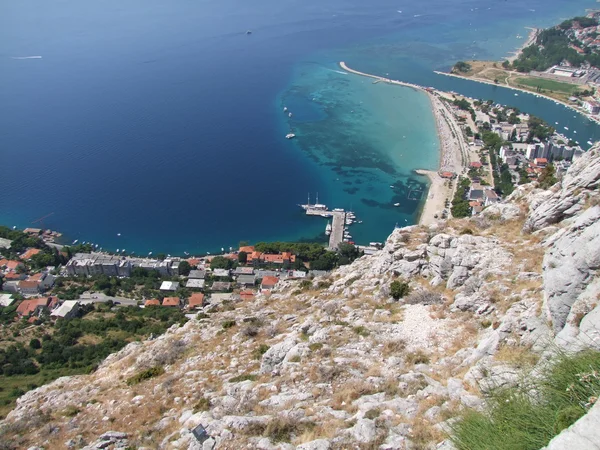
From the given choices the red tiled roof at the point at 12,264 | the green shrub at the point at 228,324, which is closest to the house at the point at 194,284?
the red tiled roof at the point at 12,264

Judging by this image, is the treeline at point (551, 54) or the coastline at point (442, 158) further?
the treeline at point (551, 54)

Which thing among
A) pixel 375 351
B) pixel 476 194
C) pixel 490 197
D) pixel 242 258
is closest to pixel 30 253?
pixel 242 258

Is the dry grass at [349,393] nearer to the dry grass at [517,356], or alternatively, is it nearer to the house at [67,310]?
the dry grass at [517,356]

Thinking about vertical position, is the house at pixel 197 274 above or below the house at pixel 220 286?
below

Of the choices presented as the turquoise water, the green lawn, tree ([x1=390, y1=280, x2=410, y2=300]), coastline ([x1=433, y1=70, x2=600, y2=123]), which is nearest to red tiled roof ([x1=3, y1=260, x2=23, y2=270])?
the turquoise water

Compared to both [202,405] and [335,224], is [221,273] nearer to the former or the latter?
[335,224]

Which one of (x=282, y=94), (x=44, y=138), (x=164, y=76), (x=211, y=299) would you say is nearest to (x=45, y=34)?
(x=164, y=76)

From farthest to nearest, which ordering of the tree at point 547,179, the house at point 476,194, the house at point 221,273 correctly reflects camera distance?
the house at point 476,194 < the house at point 221,273 < the tree at point 547,179

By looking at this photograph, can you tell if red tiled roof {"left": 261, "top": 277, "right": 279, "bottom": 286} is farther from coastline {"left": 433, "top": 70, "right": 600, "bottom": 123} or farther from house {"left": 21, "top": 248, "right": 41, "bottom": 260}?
coastline {"left": 433, "top": 70, "right": 600, "bottom": 123}
